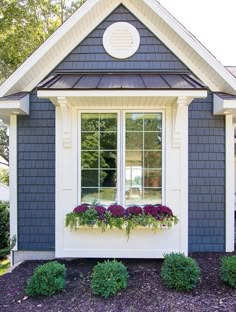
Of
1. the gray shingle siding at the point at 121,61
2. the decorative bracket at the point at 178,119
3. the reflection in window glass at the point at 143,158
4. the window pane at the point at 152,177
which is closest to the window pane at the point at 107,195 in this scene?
the reflection in window glass at the point at 143,158

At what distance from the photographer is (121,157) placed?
5066 millimetres

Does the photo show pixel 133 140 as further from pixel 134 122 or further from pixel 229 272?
pixel 229 272

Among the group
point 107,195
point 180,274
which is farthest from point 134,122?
point 180,274

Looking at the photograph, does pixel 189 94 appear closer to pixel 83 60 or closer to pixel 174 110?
pixel 174 110

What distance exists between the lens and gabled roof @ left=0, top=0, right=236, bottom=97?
4816 millimetres

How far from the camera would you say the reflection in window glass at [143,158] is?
5062mm

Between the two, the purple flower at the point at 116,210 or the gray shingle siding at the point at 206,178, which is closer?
the purple flower at the point at 116,210

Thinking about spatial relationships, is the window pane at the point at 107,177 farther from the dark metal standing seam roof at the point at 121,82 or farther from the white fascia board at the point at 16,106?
the white fascia board at the point at 16,106

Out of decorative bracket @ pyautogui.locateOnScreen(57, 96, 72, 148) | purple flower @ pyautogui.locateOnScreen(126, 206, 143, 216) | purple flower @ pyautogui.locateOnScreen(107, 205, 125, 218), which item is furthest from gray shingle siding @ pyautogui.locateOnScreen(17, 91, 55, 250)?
purple flower @ pyautogui.locateOnScreen(126, 206, 143, 216)

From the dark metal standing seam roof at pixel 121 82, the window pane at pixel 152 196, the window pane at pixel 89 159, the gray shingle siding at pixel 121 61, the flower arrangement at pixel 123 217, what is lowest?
the flower arrangement at pixel 123 217

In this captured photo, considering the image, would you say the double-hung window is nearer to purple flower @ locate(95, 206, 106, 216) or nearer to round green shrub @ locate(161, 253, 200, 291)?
purple flower @ locate(95, 206, 106, 216)

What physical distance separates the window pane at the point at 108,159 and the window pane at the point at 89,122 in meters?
0.48

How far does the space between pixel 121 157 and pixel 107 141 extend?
0.39 meters

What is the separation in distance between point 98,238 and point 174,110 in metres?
2.57
